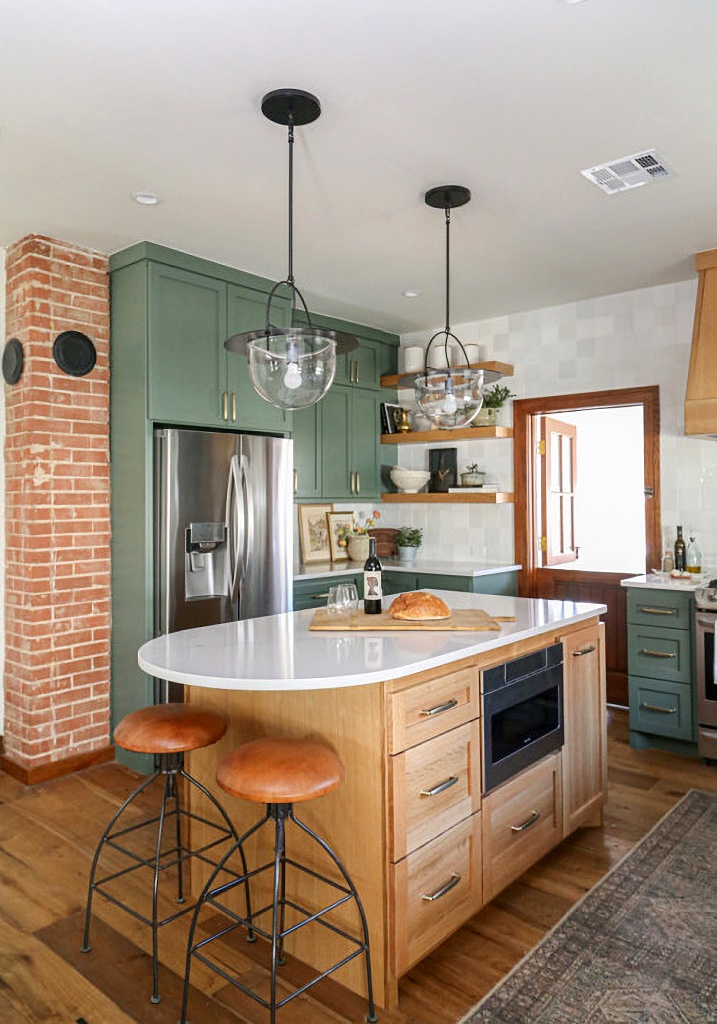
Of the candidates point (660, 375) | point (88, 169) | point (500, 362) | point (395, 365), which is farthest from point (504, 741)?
point (395, 365)

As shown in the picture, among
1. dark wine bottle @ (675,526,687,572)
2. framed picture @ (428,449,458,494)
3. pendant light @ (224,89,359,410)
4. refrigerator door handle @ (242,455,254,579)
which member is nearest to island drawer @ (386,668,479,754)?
pendant light @ (224,89,359,410)

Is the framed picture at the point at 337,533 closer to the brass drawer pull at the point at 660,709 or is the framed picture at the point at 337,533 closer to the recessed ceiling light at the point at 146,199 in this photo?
the brass drawer pull at the point at 660,709

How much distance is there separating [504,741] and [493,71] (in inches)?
84.8

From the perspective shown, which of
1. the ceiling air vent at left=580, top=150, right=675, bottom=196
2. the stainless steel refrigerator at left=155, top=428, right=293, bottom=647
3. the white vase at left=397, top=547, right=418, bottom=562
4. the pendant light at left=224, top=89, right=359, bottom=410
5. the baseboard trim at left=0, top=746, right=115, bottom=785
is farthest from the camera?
the white vase at left=397, top=547, right=418, bottom=562

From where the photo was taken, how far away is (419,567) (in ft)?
16.5

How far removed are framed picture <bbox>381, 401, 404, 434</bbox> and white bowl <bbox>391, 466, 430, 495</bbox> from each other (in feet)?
1.02

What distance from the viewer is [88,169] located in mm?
2842

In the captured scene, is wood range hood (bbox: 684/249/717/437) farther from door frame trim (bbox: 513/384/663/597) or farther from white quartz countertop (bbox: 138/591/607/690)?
white quartz countertop (bbox: 138/591/607/690)

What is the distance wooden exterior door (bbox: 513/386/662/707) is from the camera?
4.48 metres

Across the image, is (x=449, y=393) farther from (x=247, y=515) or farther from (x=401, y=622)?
(x=247, y=515)

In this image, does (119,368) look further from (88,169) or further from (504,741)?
(504,741)

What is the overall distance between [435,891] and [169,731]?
904 millimetres

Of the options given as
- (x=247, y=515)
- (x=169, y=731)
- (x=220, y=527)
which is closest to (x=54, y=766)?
(x=220, y=527)

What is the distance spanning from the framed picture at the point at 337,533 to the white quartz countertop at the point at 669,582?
6.72ft
